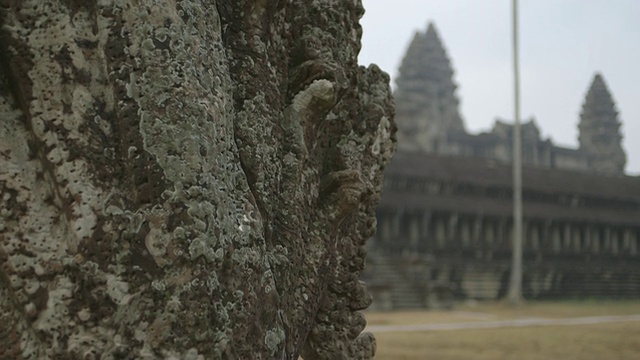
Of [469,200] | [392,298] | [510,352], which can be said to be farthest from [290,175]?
[469,200]

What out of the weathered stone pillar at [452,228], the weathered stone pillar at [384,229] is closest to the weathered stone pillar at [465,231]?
the weathered stone pillar at [452,228]

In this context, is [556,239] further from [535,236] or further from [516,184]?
[516,184]

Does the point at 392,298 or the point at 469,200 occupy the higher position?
the point at 469,200

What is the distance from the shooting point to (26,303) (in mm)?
1515

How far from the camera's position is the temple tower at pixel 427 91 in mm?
42872

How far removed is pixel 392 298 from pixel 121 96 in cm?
2005

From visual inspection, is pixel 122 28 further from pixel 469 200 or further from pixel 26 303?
pixel 469 200

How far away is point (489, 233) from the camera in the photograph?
29.0m

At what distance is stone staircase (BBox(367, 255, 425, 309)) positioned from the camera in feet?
69.8

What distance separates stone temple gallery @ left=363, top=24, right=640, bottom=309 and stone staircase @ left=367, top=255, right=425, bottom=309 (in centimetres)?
3

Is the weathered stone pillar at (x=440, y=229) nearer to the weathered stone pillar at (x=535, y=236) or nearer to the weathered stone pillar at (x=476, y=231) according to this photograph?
the weathered stone pillar at (x=476, y=231)

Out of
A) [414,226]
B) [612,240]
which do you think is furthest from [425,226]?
[612,240]

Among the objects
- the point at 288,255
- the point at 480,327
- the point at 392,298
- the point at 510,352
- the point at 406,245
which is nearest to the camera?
the point at 288,255

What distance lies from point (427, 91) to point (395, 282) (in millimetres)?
23420
